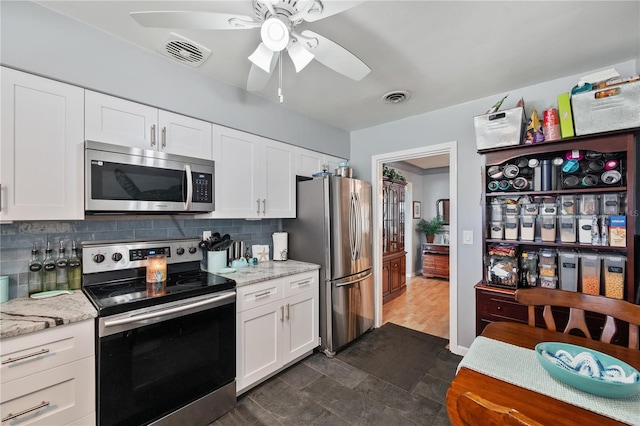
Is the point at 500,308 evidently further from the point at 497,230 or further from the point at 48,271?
the point at 48,271

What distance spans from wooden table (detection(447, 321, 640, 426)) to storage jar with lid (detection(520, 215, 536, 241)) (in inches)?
41.1

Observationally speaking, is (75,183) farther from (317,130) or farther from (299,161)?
(317,130)

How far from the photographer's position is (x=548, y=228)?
6.72 feet

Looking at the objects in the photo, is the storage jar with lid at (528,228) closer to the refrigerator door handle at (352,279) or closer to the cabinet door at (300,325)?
the refrigerator door handle at (352,279)

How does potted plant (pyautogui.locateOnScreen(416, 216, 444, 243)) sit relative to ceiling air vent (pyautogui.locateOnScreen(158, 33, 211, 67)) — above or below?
below

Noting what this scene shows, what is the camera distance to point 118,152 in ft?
5.41

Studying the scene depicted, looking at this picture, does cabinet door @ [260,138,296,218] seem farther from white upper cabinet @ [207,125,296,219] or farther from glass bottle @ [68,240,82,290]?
glass bottle @ [68,240,82,290]

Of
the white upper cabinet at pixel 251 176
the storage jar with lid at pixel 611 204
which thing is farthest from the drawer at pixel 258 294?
the storage jar with lid at pixel 611 204

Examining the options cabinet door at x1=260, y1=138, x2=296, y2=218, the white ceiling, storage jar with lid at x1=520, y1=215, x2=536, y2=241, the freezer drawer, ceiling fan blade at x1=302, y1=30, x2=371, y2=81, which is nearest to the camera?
ceiling fan blade at x1=302, y1=30, x2=371, y2=81

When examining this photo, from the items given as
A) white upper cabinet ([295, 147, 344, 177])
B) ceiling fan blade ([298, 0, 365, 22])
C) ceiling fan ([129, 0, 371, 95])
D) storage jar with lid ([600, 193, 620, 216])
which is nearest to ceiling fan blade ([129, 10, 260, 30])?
ceiling fan ([129, 0, 371, 95])

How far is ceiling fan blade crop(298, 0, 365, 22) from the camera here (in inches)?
43.3

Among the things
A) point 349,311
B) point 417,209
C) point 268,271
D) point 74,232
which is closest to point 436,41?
point 268,271

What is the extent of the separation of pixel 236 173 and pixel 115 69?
103 centimetres

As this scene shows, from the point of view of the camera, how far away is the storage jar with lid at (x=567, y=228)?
6.40 feet
